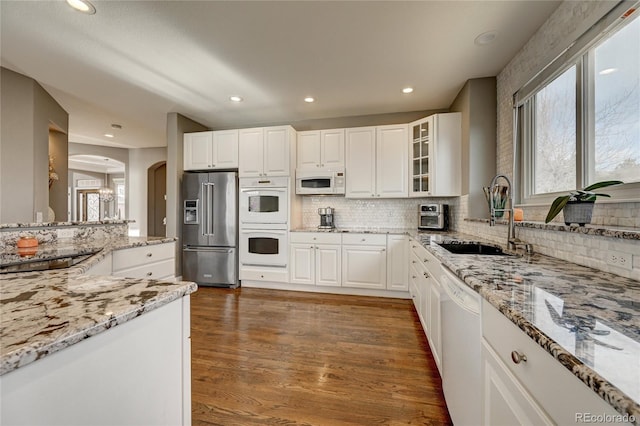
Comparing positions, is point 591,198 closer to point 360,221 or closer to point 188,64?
point 360,221

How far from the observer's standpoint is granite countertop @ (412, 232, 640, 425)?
46cm

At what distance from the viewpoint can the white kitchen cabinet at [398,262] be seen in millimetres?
3258

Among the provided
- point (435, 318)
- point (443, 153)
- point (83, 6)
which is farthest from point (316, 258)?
point (83, 6)

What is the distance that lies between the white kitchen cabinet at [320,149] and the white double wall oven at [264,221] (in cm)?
45

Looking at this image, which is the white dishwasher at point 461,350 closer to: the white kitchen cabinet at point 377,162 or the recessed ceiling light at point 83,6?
the white kitchen cabinet at point 377,162

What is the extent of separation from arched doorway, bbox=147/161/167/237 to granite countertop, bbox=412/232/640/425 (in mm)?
6944

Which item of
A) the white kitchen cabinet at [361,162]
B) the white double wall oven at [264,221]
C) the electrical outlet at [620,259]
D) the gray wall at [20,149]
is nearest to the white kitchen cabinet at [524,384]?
the electrical outlet at [620,259]

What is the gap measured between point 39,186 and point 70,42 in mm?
1790

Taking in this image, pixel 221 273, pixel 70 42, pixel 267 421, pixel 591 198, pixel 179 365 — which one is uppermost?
pixel 70 42

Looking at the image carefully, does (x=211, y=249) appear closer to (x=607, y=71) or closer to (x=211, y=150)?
(x=211, y=150)

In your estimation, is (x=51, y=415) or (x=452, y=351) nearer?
(x=51, y=415)

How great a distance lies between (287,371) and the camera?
72.3 inches

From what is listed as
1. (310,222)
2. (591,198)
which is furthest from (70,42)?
(591,198)

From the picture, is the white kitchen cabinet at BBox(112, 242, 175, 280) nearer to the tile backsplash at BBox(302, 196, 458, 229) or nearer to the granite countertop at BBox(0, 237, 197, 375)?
the granite countertop at BBox(0, 237, 197, 375)
